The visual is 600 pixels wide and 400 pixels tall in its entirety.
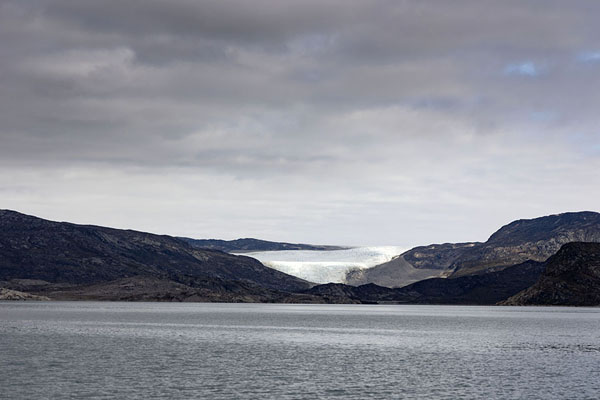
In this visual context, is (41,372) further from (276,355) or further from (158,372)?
(276,355)

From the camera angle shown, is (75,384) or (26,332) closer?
(75,384)

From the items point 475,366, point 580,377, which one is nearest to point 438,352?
point 475,366

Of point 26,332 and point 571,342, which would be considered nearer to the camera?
point 571,342

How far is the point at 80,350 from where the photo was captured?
Answer: 114 m

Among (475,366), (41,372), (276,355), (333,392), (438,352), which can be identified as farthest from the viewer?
(438,352)

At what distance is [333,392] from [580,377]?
3156 centimetres

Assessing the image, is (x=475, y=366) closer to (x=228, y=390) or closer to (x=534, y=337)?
(x=228, y=390)

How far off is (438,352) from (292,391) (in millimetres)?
52302

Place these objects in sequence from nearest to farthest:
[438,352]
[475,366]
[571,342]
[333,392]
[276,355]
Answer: [333,392]
[475,366]
[276,355]
[438,352]
[571,342]

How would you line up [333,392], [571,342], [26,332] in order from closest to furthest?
[333,392] → [571,342] → [26,332]

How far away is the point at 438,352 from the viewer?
12050 centimetres

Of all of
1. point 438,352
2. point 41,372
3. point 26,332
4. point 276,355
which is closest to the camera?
point 41,372

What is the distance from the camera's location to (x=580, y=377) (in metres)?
86.4

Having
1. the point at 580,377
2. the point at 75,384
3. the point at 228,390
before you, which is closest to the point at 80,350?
the point at 75,384
